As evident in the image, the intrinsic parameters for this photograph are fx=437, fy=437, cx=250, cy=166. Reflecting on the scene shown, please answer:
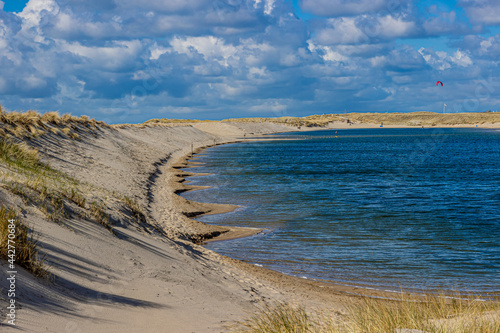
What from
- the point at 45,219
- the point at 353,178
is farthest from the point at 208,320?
the point at 353,178

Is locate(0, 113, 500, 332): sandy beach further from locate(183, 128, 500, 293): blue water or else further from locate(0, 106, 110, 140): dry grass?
locate(0, 106, 110, 140): dry grass

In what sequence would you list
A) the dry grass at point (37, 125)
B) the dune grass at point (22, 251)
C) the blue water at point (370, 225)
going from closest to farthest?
the dune grass at point (22, 251) < the blue water at point (370, 225) < the dry grass at point (37, 125)

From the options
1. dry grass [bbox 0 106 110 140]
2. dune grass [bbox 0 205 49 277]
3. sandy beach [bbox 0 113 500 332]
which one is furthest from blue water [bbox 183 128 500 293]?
dry grass [bbox 0 106 110 140]

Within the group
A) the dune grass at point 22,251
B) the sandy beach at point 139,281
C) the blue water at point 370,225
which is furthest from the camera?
the blue water at point 370,225

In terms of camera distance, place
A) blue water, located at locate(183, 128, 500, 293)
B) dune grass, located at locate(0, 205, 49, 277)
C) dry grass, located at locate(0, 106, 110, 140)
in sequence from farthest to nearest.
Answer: dry grass, located at locate(0, 106, 110, 140), blue water, located at locate(183, 128, 500, 293), dune grass, located at locate(0, 205, 49, 277)

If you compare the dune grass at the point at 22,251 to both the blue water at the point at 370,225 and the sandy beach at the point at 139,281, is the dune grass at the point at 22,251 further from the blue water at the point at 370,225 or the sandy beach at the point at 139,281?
the blue water at the point at 370,225

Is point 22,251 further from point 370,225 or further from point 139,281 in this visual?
point 370,225

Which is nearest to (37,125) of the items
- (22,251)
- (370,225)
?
(370,225)

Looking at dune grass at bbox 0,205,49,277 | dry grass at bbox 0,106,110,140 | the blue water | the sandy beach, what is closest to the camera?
the sandy beach

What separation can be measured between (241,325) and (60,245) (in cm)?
444

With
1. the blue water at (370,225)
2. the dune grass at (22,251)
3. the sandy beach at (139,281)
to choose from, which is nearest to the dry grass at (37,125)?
the blue water at (370,225)

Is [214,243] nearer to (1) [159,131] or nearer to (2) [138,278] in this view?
(2) [138,278]

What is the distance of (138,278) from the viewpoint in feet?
29.7

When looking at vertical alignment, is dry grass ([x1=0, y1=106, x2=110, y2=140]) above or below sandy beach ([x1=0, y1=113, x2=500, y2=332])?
above
